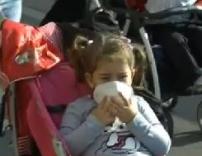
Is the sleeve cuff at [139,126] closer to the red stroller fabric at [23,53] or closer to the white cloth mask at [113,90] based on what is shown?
the white cloth mask at [113,90]

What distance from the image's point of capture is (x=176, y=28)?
461cm

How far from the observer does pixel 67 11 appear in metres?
4.26

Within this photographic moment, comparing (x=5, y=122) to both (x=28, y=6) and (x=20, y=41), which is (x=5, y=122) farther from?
(x=28, y=6)

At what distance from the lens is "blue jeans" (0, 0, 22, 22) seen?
390 cm

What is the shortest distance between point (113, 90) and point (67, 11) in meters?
1.42

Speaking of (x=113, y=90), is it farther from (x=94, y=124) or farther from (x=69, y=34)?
(x=69, y=34)

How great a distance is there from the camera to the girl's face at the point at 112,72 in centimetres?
299

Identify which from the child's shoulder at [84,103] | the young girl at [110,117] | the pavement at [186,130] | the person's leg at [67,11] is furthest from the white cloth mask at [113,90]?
the pavement at [186,130]

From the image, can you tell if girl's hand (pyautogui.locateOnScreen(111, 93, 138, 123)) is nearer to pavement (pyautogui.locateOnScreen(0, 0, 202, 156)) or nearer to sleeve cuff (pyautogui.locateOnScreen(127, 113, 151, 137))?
sleeve cuff (pyautogui.locateOnScreen(127, 113, 151, 137))

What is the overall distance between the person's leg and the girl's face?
1.22m

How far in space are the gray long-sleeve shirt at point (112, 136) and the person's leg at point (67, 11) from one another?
124cm

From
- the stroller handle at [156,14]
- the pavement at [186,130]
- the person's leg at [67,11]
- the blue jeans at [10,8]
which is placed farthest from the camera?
the pavement at [186,130]

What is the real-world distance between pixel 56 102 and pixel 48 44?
0.28 meters

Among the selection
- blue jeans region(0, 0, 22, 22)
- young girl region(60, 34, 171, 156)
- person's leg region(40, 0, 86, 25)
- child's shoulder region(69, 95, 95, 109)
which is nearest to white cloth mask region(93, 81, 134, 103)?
young girl region(60, 34, 171, 156)
